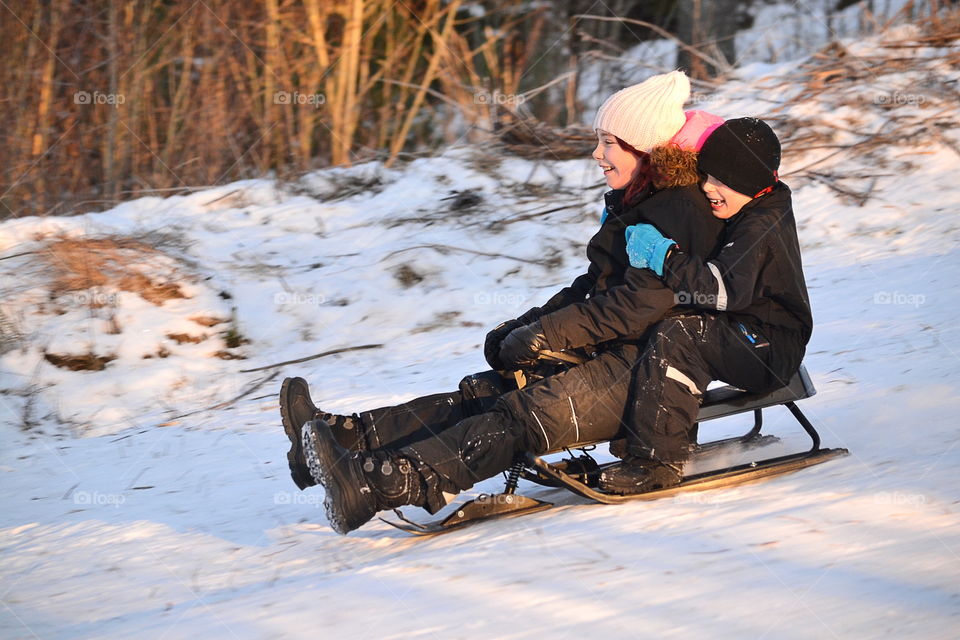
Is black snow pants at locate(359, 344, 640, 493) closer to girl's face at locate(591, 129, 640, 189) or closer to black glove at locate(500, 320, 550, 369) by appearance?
black glove at locate(500, 320, 550, 369)

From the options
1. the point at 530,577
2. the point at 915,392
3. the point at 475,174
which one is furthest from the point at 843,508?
the point at 475,174

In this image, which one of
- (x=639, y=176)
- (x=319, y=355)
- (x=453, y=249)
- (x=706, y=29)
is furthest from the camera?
(x=706, y=29)

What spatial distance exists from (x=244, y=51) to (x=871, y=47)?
226 inches

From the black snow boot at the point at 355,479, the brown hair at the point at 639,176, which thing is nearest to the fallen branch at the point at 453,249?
the brown hair at the point at 639,176

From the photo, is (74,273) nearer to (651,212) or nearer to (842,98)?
(651,212)

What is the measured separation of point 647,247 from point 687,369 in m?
0.41

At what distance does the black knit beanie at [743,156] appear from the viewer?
3.09 m

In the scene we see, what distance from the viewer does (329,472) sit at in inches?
109

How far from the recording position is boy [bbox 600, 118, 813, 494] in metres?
2.99

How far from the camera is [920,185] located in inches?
265

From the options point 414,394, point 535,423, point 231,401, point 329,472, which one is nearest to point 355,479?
point 329,472

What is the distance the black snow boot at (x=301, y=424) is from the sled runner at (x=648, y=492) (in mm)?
315

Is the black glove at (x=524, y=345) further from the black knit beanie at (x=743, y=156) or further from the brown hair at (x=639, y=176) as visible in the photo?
the black knit beanie at (x=743, y=156)

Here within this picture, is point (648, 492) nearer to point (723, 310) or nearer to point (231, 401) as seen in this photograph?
point (723, 310)
